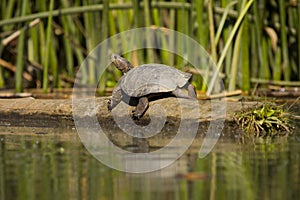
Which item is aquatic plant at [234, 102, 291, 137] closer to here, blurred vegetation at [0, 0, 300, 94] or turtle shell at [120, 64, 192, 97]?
turtle shell at [120, 64, 192, 97]

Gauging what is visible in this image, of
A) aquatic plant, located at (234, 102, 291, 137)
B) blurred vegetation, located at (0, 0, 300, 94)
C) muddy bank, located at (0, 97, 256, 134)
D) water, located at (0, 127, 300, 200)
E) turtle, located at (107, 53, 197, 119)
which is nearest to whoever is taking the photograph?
water, located at (0, 127, 300, 200)

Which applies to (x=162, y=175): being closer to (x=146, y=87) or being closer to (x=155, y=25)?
(x=146, y=87)

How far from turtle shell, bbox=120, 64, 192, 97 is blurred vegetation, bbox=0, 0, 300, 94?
3.15 ft

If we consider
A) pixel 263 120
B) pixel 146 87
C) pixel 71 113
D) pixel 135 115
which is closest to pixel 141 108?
pixel 135 115

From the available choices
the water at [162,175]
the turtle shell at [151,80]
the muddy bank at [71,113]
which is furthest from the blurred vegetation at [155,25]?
the water at [162,175]

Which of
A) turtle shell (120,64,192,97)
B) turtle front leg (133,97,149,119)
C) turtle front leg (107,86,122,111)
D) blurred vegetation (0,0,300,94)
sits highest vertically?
blurred vegetation (0,0,300,94)

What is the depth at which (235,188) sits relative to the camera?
4.08m

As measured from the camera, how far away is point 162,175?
174 inches

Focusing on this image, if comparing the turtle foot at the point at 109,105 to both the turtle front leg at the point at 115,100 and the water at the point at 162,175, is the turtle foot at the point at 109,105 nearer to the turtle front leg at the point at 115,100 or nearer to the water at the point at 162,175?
the turtle front leg at the point at 115,100

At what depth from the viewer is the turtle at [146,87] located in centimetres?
621

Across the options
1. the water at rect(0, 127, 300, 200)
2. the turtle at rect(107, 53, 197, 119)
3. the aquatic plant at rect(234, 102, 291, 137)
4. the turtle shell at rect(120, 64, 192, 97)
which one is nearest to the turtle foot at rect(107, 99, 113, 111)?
the turtle at rect(107, 53, 197, 119)

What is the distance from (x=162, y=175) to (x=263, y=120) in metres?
1.67

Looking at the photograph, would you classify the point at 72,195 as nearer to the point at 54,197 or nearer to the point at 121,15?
the point at 54,197

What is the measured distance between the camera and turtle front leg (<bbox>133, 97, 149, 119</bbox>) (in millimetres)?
6121
